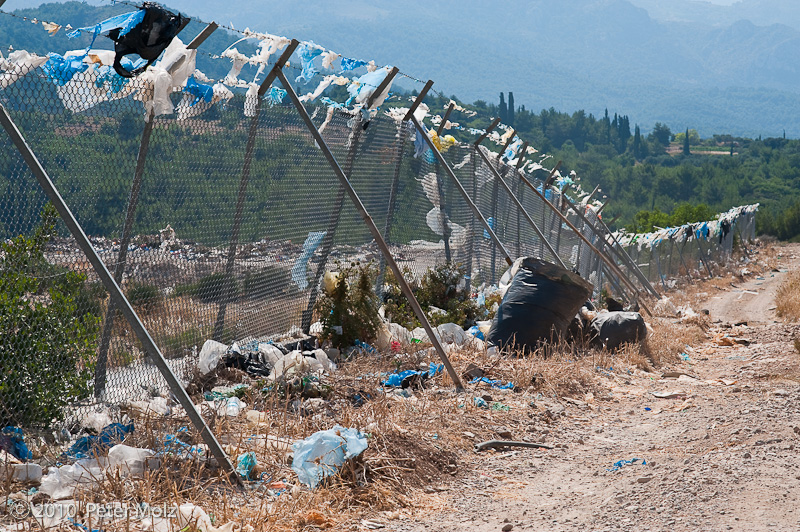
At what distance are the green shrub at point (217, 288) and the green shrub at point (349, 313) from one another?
1.13m

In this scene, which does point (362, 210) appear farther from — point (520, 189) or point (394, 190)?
point (520, 189)

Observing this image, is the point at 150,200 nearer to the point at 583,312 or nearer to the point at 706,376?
the point at 583,312

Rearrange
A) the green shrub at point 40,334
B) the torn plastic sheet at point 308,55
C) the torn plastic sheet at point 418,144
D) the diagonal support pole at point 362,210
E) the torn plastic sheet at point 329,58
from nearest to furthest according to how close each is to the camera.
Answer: the green shrub at point 40,334
the diagonal support pole at point 362,210
the torn plastic sheet at point 308,55
the torn plastic sheet at point 329,58
the torn plastic sheet at point 418,144

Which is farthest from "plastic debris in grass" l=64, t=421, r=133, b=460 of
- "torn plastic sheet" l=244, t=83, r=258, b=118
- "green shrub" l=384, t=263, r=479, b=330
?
"green shrub" l=384, t=263, r=479, b=330

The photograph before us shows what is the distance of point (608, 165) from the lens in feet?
386

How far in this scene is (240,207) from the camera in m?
6.06

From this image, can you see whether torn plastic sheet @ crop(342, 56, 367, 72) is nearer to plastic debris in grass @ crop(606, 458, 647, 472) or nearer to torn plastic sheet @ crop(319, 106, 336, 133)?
torn plastic sheet @ crop(319, 106, 336, 133)

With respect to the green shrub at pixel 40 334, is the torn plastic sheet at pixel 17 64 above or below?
above

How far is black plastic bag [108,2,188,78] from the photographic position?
425 cm

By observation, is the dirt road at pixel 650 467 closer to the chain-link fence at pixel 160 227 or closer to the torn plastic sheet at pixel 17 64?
the chain-link fence at pixel 160 227

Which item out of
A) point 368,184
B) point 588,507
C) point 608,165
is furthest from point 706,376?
point 608,165

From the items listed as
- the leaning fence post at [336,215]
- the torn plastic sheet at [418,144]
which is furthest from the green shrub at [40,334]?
the torn plastic sheet at [418,144]

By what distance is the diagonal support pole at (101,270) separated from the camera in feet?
11.0

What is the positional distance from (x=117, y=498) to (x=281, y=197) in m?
3.59
